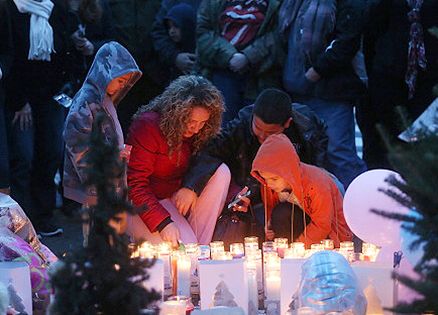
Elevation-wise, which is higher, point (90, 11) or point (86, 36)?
point (90, 11)

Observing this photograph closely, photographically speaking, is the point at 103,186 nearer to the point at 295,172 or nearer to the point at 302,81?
the point at 295,172

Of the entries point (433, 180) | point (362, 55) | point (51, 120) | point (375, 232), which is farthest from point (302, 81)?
point (433, 180)

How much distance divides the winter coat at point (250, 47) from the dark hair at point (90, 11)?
0.68 metres

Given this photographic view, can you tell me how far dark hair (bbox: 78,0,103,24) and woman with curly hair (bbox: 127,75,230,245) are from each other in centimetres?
143

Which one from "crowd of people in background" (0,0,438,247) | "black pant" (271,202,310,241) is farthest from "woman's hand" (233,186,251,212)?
"black pant" (271,202,310,241)

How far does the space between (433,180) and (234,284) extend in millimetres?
1538

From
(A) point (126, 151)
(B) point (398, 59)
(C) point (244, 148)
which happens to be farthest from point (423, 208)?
(B) point (398, 59)

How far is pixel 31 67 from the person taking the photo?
568cm

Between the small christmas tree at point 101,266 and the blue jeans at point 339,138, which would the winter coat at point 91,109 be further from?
the small christmas tree at point 101,266

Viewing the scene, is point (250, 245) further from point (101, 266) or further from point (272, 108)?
point (101, 266)

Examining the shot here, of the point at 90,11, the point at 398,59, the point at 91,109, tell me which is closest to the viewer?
the point at 91,109

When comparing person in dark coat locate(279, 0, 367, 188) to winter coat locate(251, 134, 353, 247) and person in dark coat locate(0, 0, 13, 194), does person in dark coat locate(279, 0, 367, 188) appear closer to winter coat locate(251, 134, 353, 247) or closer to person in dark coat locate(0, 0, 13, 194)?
winter coat locate(251, 134, 353, 247)

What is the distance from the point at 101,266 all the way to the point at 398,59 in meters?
3.51

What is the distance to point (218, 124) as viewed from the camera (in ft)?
15.9
